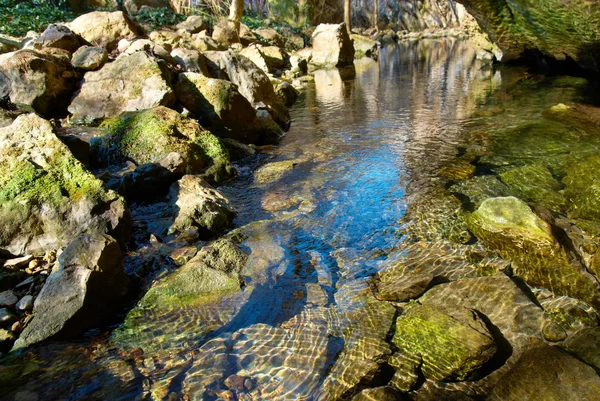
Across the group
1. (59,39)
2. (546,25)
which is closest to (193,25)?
(59,39)

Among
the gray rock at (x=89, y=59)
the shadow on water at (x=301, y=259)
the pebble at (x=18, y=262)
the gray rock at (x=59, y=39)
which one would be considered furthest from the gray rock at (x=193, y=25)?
the pebble at (x=18, y=262)

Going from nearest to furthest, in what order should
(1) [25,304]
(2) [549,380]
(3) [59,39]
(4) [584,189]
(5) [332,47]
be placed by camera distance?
(2) [549,380], (1) [25,304], (4) [584,189], (3) [59,39], (5) [332,47]

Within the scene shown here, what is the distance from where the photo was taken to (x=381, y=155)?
767cm


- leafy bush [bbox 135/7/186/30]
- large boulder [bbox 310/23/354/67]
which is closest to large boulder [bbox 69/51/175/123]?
leafy bush [bbox 135/7/186/30]

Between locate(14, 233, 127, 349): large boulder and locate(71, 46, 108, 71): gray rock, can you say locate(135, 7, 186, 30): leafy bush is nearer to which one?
locate(71, 46, 108, 71): gray rock

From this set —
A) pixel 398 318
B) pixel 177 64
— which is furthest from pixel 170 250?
pixel 177 64

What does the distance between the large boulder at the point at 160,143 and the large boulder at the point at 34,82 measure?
4.80 feet

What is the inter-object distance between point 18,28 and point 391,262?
17067 millimetres

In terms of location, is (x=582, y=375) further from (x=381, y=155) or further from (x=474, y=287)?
(x=381, y=155)

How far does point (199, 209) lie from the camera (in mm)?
5059

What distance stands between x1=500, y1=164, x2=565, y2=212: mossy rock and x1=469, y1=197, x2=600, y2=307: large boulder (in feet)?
3.57

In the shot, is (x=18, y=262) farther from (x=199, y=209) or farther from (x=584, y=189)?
(x=584, y=189)

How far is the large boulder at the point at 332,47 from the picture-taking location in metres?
25.0

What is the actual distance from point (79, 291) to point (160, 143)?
13.1ft
